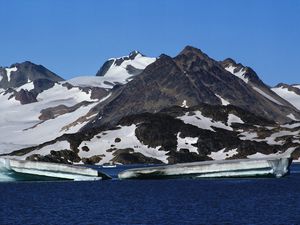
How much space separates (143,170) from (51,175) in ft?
67.2

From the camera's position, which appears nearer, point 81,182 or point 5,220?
point 5,220

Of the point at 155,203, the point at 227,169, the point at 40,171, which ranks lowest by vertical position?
the point at 155,203

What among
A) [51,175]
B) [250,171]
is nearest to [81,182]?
[51,175]

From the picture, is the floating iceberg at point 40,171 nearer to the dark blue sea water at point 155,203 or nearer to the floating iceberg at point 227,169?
the dark blue sea water at point 155,203

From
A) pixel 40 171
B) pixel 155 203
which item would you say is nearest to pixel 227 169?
pixel 40 171

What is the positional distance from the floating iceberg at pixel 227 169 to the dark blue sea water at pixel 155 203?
461cm

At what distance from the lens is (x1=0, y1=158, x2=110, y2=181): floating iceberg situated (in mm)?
169500

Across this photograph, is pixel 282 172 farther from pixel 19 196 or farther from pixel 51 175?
pixel 19 196

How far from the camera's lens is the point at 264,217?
3634 inches

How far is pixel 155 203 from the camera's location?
116m

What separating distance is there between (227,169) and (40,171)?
133ft

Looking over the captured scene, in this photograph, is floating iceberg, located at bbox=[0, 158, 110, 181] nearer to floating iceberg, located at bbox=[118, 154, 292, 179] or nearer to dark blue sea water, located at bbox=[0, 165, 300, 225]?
dark blue sea water, located at bbox=[0, 165, 300, 225]

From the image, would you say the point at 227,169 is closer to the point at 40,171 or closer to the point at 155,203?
the point at 40,171

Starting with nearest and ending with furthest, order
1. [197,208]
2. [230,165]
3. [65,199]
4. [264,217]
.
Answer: [264,217]
[197,208]
[65,199]
[230,165]
